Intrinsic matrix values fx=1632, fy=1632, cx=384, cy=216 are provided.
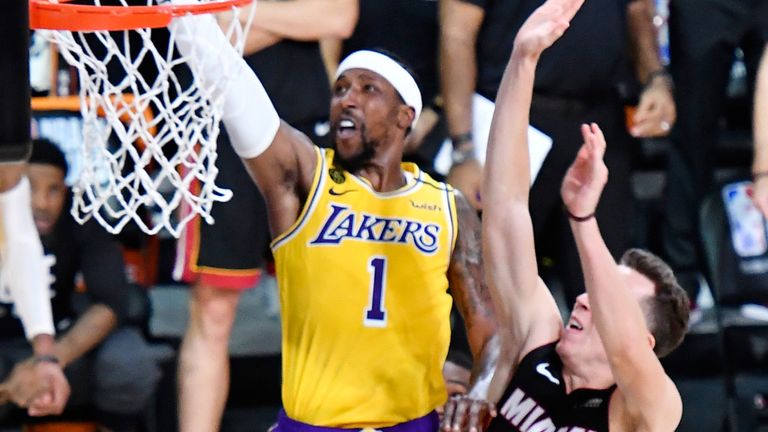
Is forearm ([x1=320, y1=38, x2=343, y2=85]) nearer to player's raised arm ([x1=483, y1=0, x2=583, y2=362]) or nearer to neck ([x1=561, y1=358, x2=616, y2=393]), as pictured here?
player's raised arm ([x1=483, y1=0, x2=583, y2=362])

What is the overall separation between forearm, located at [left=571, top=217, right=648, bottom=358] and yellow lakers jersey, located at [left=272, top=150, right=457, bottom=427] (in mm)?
623

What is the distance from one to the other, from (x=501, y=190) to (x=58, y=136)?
2001 mm

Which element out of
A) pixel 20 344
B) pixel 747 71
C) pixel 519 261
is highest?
pixel 747 71

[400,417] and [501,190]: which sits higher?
[501,190]

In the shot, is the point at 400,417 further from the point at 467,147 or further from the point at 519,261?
the point at 467,147

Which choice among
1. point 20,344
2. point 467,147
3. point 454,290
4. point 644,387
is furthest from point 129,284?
point 644,387

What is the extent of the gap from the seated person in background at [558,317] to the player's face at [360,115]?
0.38 m

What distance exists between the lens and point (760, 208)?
5.35 meters

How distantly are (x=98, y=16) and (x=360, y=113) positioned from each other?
827 millimetres

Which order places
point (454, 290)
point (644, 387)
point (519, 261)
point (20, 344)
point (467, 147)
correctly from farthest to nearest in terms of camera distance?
point (20, 344), point (467, 147), point (454, 290), point (519, 261), point (644, 387)

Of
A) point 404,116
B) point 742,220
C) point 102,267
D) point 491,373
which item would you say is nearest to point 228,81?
point 404,116

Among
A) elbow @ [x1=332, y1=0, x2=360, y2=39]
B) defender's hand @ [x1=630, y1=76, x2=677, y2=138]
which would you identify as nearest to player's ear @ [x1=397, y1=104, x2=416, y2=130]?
elbow @ [x1=332, y1=0, x2=360, y2=39]

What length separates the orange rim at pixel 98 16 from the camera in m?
3.50

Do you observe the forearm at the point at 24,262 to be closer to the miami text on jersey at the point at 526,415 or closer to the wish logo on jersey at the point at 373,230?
the wish logo on jersey at the point at 373,230
